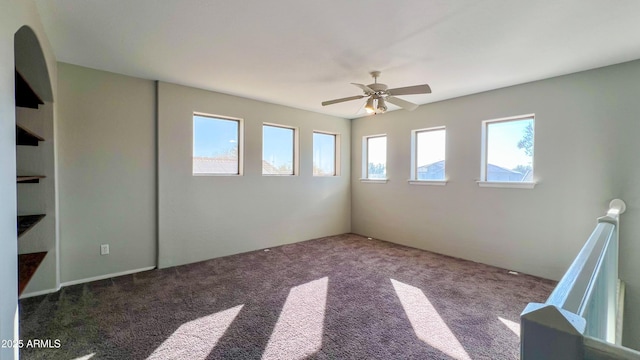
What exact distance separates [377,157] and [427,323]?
359cm

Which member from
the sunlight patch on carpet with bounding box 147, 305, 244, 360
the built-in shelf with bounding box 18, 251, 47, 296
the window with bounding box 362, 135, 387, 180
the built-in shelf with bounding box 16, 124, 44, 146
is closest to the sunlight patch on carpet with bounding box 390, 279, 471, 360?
the sunlight patch on carpet with bounding box 147, 305, 244, 360

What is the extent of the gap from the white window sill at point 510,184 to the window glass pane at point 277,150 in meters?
3.14

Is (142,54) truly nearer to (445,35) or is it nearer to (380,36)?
(380,36)

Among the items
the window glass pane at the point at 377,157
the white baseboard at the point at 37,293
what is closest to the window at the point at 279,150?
the window glass pane at the point at 377,157

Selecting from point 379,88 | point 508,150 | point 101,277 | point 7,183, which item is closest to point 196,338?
point 7,183

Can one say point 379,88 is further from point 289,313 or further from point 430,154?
point 289,313

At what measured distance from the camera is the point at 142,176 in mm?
3572

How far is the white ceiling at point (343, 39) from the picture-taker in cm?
204

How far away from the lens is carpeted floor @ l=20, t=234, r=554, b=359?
2035 millimetres

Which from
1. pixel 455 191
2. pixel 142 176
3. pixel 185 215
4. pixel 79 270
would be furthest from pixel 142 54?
pixel 455 191

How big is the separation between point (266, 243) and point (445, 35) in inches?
152

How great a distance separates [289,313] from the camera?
254 cm

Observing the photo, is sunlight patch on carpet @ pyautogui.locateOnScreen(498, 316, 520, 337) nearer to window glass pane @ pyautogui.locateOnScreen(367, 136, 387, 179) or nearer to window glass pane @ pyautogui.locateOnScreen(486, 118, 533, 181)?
window glass pane @ pyautogui.locateOnScreen(486, 118, 533, 181)

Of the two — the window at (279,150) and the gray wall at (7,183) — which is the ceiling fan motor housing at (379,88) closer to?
the window at (279,150)
